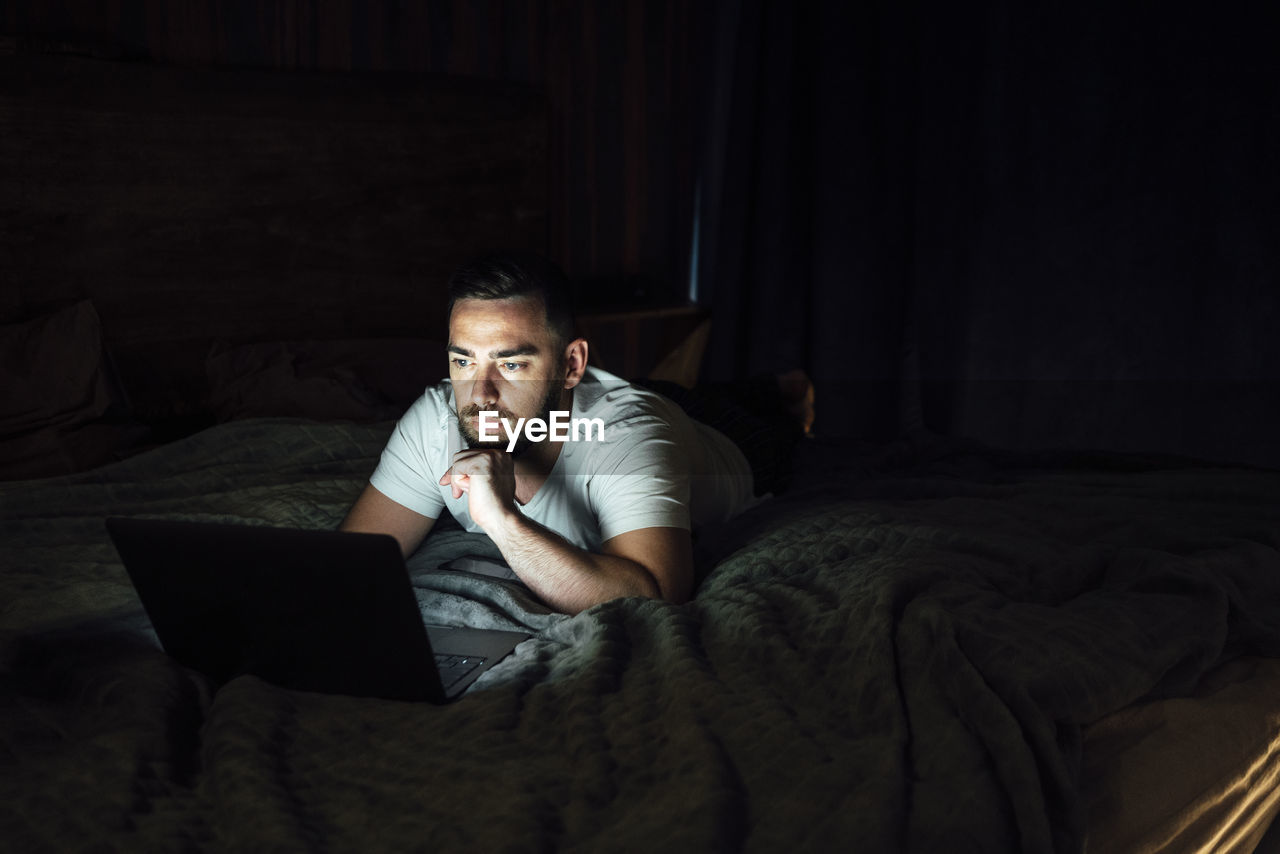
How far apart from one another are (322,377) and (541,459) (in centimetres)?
101

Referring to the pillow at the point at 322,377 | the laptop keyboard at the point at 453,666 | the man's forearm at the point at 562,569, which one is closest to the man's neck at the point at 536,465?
the man's forearm at the point at 562,569

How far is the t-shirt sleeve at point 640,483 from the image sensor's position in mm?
1405

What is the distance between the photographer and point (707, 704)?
1035mm

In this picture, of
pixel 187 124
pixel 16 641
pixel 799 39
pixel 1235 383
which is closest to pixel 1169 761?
pixel 16 641

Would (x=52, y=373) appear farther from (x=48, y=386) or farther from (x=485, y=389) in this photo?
(x=485, y=389)

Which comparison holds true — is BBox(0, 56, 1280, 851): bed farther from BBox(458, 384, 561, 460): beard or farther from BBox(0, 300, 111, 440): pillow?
BBox(458, 384, 561, 460): beard

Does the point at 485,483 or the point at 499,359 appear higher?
the point at 499,359

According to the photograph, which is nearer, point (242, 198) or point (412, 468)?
point (412, 468)

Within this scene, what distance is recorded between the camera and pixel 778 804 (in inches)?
34.8

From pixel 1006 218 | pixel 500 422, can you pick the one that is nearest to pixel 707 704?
pixel 500 422

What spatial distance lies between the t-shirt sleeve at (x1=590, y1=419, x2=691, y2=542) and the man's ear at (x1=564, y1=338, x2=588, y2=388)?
0.14 m

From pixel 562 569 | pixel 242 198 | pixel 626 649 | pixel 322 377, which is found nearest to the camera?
pixel 626 649

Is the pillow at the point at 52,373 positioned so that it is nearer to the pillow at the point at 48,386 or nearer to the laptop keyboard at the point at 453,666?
the pillow at the point at 48,386

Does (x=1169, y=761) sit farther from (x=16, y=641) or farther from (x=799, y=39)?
(x=799, y=39)
